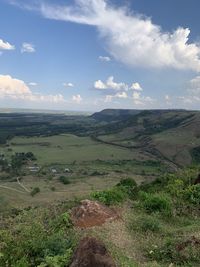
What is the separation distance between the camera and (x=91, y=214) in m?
12.5

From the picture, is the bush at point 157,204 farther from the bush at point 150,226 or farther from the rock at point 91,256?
the rock at point 91,256

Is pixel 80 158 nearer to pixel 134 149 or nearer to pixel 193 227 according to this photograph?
pixel 134 149

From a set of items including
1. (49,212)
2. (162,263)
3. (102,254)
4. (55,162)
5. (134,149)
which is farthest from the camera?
(134,149)

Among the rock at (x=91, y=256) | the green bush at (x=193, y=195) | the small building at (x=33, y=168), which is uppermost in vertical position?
the rock at (x=91, y=256)

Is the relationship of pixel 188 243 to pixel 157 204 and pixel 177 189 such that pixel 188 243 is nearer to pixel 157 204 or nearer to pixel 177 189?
pixel 157 204

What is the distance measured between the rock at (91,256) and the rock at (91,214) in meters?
3.28

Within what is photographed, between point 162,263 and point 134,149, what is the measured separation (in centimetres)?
16145

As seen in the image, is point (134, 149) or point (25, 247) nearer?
point (25, 247)

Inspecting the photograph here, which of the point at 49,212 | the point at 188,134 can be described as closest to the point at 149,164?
the point at 188,134

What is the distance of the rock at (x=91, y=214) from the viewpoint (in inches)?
477

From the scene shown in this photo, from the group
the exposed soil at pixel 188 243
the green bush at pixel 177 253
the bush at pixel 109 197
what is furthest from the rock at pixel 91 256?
the bush at pixel 109 197

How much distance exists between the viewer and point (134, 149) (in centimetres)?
17075

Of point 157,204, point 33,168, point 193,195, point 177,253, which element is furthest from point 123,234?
point 33,168

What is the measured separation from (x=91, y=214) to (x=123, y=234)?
1280mm
